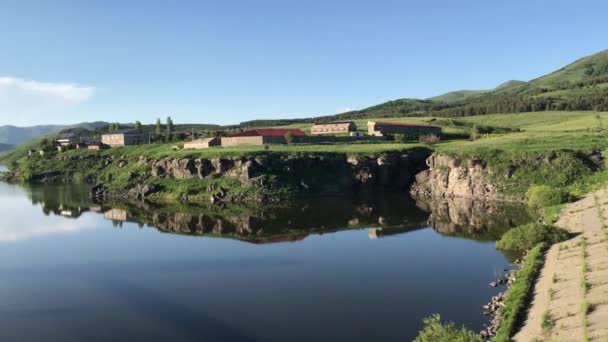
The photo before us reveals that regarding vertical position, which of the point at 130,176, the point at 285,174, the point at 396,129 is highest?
the point at 396,129

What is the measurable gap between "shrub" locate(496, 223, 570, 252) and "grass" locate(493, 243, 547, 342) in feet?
10.8

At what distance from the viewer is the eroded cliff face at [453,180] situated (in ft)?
294

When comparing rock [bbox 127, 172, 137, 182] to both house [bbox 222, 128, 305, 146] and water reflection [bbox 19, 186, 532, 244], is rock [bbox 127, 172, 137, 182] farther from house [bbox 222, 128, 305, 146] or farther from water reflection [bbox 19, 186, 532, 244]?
house [bbox 222, 128, 305, 146]

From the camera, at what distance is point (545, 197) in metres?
71.4

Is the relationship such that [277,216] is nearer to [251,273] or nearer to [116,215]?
[116,215]

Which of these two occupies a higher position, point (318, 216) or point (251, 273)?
point (318, 216)

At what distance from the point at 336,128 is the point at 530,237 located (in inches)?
4481

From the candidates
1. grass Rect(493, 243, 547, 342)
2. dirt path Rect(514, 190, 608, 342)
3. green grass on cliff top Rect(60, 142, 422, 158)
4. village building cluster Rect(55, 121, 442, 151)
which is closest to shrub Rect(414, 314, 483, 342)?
grass Rect(493, 243, 547, 342)

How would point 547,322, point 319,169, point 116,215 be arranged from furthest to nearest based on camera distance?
point 319,169, point 116,215, point 547,322

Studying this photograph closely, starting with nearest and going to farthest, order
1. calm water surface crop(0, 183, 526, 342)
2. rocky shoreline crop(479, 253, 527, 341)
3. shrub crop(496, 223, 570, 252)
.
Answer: rocky shoreline crop(479, 253, 527, 341)
calm water surface crop(0, 183, 526, 342)
shrub crop(496, 223, 570, 252)

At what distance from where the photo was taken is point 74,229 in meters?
75.3

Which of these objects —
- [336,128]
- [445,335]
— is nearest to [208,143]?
[336,128]

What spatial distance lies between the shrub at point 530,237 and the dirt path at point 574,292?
5.66 feet

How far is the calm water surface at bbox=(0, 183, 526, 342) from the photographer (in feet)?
105
